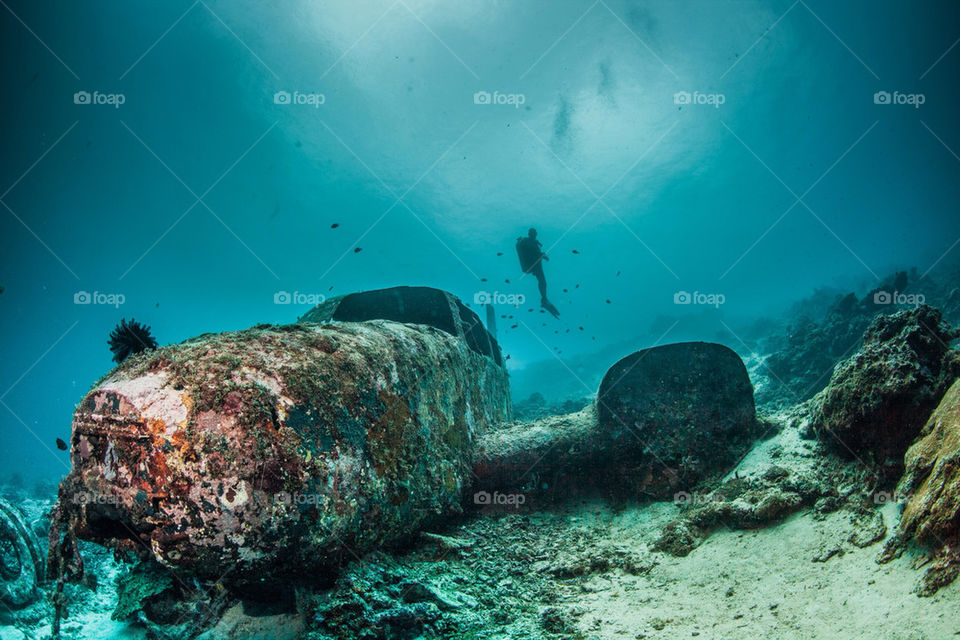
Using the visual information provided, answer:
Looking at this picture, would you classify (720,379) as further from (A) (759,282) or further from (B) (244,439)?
(A) (759,282)

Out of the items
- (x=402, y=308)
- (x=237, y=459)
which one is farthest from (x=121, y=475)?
(x=402, y=308)

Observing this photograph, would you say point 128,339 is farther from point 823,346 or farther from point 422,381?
point 823,346

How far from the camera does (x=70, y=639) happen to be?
3.74 metres

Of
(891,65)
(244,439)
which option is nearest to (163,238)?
(244,439)

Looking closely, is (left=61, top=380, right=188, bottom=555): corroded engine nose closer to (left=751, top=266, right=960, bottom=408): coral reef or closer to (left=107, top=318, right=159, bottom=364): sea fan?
(left=107, top=318, right=159, bottom=364): sea fan

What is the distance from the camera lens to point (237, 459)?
199 centimetres

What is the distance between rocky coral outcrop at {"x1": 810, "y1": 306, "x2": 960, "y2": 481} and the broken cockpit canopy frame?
5.26m

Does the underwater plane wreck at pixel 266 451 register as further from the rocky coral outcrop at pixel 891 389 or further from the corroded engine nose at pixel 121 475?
the rocky coral outcrop at pixel 891 389

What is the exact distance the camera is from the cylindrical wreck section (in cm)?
191

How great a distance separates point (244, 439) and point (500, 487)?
3.88 meters

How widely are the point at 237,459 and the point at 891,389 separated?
4978 millimetres

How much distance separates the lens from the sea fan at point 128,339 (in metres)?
3.19

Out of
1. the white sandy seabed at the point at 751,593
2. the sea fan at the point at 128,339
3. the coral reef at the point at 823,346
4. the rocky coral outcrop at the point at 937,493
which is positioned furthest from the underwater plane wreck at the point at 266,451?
the coral reef at the point at 823,346

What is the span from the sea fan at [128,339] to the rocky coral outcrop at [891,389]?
6.37 meters
